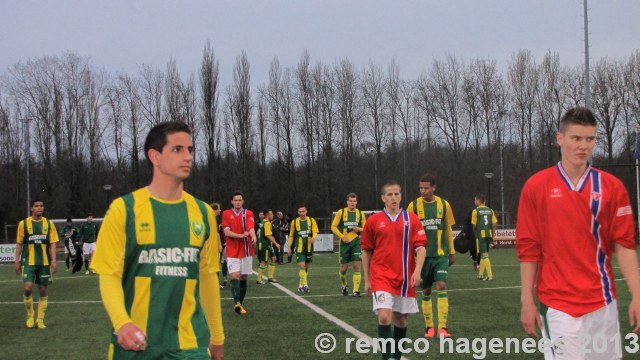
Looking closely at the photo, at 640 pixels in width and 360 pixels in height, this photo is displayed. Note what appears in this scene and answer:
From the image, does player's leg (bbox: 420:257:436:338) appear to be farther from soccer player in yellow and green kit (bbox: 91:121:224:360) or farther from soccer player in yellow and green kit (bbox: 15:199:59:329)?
soccer player in yellow and green kit (bbox: 15:199:59:329)

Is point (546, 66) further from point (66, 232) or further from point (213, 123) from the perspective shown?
point (66, 232)

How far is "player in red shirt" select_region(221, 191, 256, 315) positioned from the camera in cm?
1421

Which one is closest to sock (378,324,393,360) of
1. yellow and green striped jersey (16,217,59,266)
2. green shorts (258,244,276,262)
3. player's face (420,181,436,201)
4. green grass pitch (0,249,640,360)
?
green grass pitch (0,249,640,360)

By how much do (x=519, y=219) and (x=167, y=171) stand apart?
2363 mm

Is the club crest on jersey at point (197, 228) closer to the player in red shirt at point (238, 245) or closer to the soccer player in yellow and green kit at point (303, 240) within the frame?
the player in red shirt at point (238, 245)

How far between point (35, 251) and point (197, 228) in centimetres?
1038

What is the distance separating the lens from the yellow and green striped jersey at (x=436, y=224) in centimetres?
1068

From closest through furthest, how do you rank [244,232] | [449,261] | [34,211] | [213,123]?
[449,261]
[34,211]
[244,232]
[213,123]

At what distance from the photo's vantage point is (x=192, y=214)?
13.6ft

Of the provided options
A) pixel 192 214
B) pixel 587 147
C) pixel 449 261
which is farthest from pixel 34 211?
pixel 587 147

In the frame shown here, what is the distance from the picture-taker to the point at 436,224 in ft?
35.5

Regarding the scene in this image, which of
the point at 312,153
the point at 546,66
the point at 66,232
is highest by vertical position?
the point at 546,66

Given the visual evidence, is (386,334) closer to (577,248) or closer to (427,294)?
(427,294)

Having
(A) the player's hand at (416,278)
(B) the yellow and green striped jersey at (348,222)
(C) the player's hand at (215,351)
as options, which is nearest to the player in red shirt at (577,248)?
(C) the player's hand at (215,351)
